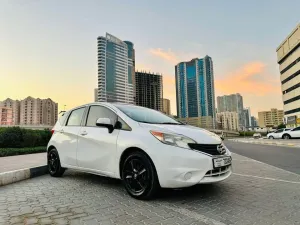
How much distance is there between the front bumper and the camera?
3.66 metres

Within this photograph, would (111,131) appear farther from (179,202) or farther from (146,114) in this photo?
Answer: (179,202)

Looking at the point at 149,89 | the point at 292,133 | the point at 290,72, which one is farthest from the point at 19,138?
the point at 149,89

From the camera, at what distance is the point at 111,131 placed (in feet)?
14.9

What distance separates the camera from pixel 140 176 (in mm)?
3988

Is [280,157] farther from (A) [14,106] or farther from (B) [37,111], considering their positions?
(A) [14,106]

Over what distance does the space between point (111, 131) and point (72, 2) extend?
12691 millimetres

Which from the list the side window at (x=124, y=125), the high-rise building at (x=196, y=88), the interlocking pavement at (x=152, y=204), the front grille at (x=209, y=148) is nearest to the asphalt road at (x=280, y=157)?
the interlocking pavement at (x=152, y=204)

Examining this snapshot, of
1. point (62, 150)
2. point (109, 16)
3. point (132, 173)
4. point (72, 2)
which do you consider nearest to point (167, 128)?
point (132, 173)

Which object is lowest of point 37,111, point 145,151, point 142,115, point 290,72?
point 145,151

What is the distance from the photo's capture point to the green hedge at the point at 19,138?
43.3ft

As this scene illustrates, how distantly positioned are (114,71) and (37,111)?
136 ft

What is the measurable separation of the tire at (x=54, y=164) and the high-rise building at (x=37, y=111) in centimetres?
12098

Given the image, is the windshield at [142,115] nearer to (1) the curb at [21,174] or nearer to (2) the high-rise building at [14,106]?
(1) the curb at [21,174]

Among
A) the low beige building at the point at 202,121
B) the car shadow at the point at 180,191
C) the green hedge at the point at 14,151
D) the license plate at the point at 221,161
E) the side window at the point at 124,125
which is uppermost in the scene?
the low beige building at the point at 202,121
